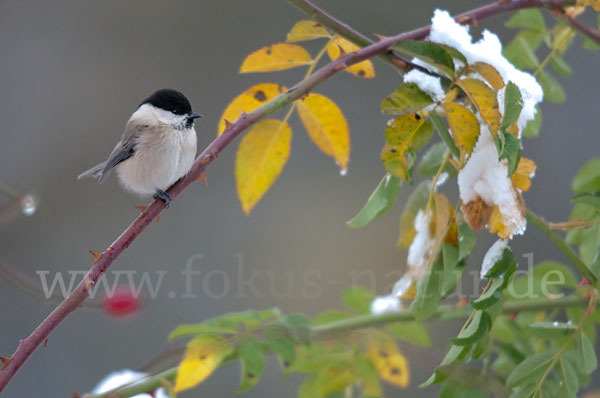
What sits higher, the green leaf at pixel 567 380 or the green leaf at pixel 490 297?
the green leaf at pixel 490 297

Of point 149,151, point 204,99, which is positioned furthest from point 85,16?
point 149,151

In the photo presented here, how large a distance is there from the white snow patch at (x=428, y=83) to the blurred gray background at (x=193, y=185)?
93.6 inches

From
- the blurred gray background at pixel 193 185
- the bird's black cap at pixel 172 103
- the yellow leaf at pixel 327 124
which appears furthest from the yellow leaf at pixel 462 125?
the blurred gray background at pixel 193 185

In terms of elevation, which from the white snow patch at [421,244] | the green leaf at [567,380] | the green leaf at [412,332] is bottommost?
the green leaf at [567,380]

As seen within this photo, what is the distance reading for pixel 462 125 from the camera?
0.88 meters

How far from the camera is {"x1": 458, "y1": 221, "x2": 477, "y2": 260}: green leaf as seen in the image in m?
1.05

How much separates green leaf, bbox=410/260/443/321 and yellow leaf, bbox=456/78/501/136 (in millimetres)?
229

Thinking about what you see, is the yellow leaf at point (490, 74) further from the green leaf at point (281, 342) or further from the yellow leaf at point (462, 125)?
the green leaf at point (281, 342)

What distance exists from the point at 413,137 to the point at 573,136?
300cm

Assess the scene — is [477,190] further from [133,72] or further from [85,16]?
[85,16]

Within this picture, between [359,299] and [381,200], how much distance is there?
17.9 inches

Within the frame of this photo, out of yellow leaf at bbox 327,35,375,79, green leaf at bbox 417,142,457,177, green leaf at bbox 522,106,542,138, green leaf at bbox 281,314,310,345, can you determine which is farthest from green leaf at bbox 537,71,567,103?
green leaf at bbox 281,314,310,345

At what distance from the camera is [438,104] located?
898 millimetres

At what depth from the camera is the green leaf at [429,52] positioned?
2.85ft
